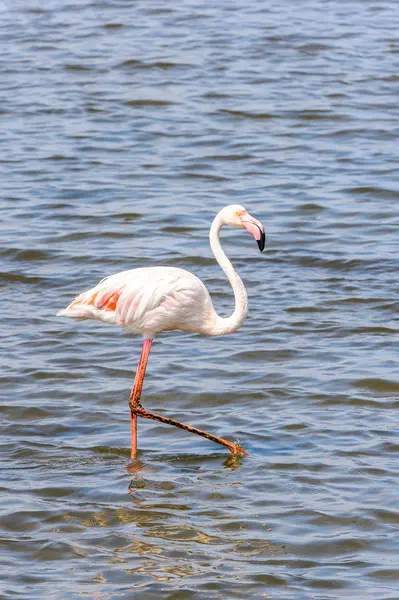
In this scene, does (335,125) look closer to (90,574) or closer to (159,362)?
(159,362)

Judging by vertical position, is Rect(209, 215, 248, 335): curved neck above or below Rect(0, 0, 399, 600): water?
above

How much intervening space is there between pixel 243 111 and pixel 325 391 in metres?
9.33

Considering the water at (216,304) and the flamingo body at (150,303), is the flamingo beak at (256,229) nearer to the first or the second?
the flamingo body at (150,303)

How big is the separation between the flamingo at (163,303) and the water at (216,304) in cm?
61

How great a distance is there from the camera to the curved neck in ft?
28.2

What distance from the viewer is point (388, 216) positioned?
13883mm

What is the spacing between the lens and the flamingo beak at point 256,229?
845 cm

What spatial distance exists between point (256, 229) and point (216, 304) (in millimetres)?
3170

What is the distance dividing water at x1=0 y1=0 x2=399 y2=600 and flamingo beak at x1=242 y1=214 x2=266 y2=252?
54.2 inches

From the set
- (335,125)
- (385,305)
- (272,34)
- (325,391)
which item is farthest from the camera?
(272,34)

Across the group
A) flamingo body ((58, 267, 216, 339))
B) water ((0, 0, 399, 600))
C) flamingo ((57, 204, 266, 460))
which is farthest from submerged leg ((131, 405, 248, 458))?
flamingo body ((58, 267, 216, 339))

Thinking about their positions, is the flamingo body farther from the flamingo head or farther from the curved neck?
the flamingo head

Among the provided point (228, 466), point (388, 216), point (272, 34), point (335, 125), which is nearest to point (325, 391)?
point (228, 466)

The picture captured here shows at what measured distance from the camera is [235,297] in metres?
8.78
